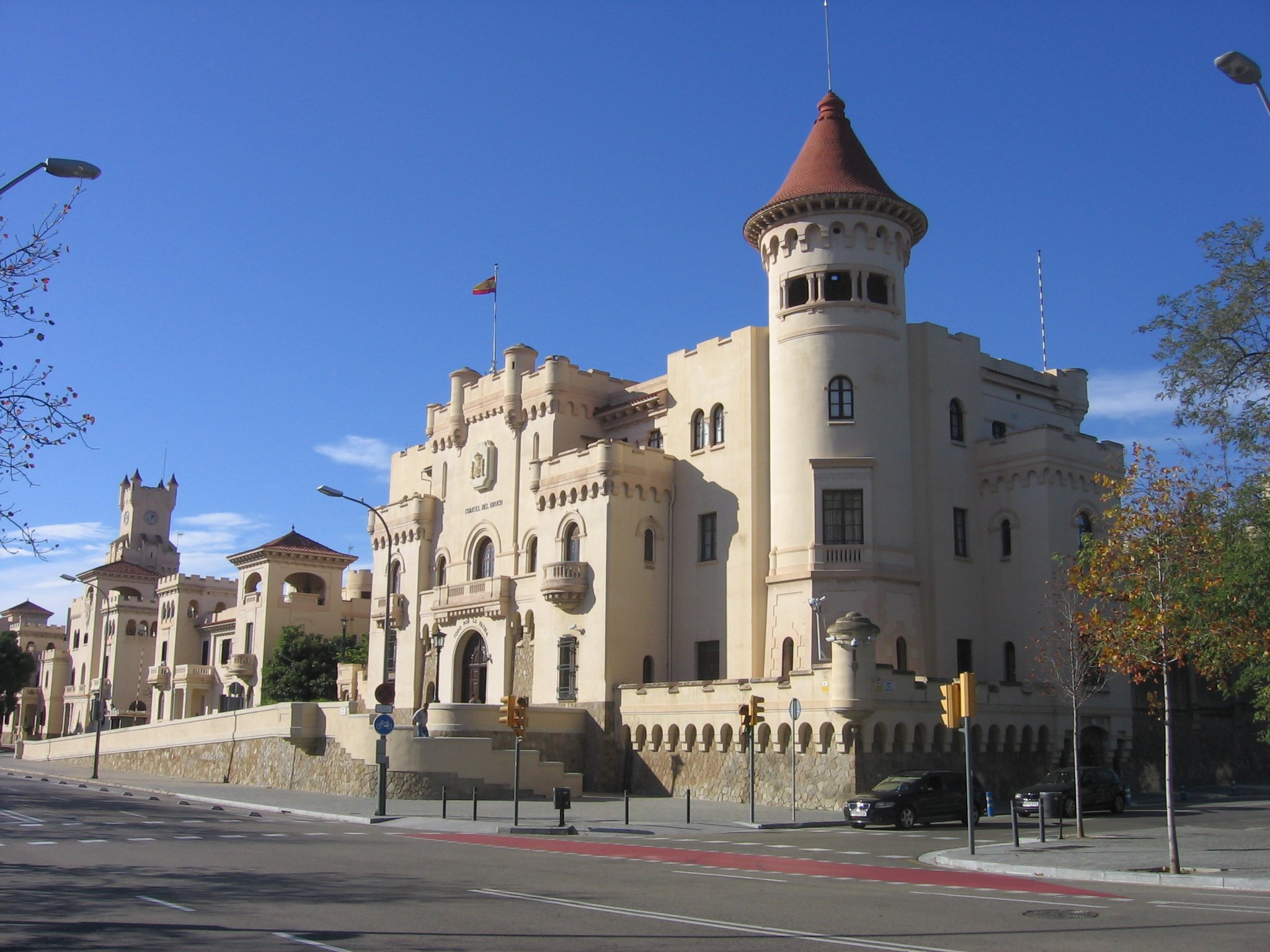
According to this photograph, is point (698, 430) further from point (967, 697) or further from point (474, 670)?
point (967, 697)

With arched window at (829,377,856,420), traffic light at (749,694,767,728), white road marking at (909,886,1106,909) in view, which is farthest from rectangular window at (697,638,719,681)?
white road marking at (909,886,1106,909)

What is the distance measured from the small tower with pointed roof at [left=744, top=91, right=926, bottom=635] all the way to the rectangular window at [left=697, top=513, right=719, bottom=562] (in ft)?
11.4

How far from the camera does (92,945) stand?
35.3ft

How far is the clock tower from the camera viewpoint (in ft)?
359

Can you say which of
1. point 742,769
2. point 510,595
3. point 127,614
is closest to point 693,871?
point 742,769

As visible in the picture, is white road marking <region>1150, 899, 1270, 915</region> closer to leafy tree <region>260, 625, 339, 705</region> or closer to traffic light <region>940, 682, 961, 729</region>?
traffic light <region>940, 682, 961, 729</region>

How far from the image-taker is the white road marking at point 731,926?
11.1 m

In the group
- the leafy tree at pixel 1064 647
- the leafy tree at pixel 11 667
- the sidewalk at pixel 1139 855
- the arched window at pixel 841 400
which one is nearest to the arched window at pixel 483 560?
the arched window at pixel 841 400

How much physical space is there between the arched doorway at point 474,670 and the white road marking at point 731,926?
116ft

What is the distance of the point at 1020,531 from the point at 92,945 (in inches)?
1449

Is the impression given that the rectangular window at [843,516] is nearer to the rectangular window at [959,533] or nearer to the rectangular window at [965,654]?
the rectangular window at [959,533]

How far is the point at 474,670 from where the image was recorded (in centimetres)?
5038

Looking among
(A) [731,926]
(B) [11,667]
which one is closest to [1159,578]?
(A) [731,926]

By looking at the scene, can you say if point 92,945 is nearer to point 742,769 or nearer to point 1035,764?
point 742,769
